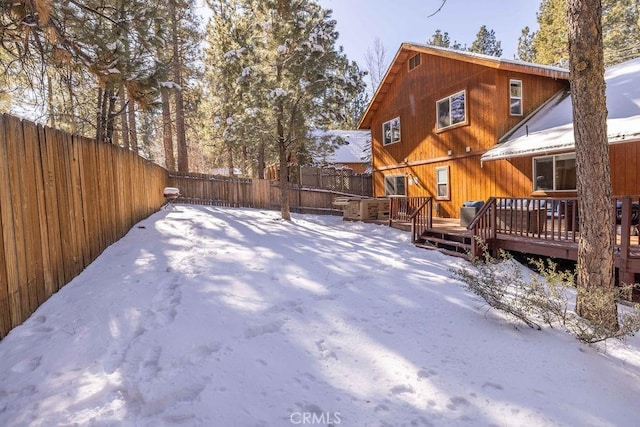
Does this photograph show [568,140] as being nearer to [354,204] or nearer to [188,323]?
[354,204]

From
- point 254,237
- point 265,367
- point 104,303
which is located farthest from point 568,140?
point 104,303

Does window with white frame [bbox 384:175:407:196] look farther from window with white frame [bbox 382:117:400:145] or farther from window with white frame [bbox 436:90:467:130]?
window with white frame [bbox 436:90:467:130]

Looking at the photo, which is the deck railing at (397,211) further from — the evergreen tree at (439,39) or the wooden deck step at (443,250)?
the evergreen tree at (439,39)

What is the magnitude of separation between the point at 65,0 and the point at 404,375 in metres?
6.03

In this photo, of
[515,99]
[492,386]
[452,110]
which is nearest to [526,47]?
[452,110]

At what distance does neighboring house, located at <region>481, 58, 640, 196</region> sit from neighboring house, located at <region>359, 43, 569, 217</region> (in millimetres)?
253

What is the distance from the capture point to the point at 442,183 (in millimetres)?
12312

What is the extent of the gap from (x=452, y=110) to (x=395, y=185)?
4.20 meters

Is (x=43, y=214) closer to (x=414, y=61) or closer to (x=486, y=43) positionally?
(x=414, y=61)

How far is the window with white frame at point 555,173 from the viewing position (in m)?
8.92

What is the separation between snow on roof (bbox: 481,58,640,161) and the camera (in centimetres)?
725

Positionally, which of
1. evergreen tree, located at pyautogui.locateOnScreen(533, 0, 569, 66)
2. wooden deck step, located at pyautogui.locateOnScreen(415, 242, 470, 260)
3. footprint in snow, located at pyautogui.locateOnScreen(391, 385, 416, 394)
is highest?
evergreen tree, located at pyautogui.locateOnScreen(533, 0, 569, 66)

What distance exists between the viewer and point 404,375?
2.69 meters

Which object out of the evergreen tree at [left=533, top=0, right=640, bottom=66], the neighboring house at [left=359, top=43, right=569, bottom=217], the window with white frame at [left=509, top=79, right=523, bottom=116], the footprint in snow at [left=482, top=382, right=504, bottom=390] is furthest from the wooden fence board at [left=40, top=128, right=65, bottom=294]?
the evergreen tree at [left=533, top=0, right=640, bottom=66]
